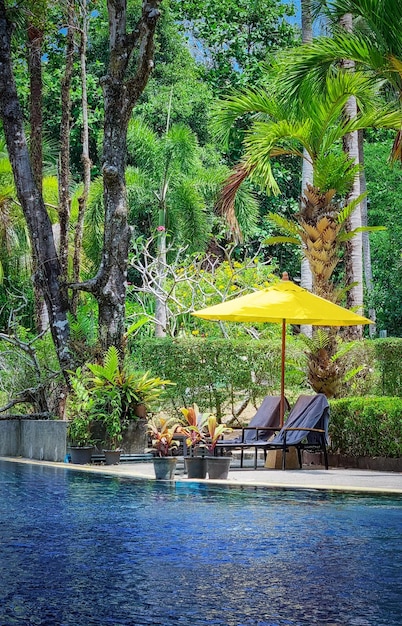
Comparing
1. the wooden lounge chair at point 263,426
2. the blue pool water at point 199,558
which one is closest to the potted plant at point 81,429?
the wooden lounge chair at point 263,426

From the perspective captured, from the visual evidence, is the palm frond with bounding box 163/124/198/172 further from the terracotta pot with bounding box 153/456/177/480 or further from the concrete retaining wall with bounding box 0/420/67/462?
the terracotta pot with bounding box 153/456/177/480

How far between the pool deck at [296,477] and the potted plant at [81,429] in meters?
0.23

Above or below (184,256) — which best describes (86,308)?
below

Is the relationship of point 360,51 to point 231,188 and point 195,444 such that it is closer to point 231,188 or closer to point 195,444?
point 231,188

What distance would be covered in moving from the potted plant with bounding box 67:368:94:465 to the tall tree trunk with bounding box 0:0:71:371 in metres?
2.25

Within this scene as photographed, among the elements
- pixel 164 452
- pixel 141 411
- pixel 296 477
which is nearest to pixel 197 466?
pixel 296 477

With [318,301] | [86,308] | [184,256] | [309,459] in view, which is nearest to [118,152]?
[318,301]

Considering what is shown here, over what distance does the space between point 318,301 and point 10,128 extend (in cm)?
748

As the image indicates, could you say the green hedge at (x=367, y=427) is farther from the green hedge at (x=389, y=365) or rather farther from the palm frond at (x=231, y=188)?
the palm frond at (x=231, y=188)

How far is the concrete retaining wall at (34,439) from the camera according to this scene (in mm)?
17328

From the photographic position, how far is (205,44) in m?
44.8

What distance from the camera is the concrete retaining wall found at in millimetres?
17328

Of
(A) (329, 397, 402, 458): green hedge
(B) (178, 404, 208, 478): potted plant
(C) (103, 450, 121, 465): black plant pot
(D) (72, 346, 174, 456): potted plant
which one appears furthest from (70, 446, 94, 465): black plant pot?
(A) (329, 397, 402, 458): green hedge

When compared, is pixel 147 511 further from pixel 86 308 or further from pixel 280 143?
pixel 86 308
